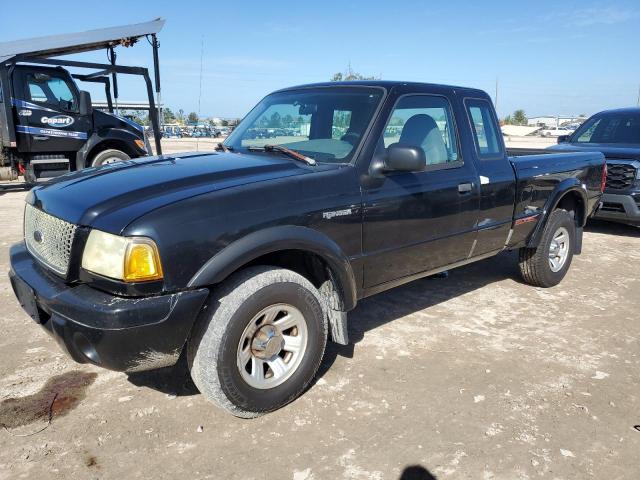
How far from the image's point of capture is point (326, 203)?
293cm

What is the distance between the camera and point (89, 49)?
10.9 m

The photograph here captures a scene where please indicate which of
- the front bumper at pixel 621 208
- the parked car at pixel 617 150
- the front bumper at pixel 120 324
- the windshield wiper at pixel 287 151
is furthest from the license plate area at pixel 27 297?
the front bumper at pixel 621 208

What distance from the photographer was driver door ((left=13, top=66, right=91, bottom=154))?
32.0 feet

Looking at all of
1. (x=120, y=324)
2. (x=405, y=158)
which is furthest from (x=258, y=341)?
(x=405, y=158)

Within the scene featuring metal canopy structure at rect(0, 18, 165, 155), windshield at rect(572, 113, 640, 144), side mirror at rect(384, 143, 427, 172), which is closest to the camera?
side mirror at rect(384, 143, 427, 172)

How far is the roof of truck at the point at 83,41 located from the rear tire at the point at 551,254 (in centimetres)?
884

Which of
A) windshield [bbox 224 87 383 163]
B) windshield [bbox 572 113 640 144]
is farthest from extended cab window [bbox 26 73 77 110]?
windshield [bbox 572 113 640 144]

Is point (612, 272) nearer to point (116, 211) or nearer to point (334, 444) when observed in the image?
point (334, 444)

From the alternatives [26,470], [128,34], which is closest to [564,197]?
[26,470]

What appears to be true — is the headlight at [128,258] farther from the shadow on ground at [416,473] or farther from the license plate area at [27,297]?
the shadow on ground at [416,473]

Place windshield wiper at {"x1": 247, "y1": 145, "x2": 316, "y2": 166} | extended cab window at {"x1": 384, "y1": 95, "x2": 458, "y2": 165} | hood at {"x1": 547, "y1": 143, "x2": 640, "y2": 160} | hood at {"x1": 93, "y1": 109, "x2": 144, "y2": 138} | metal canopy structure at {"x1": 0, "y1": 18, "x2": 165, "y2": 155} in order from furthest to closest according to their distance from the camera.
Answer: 1. hood at {"x1": 93, "y1": 109, "x2": 144, "y2": 138}
2. metal canopy structure at {"x1": 0, "y1": 18, "x2": 165, "y2": 155}
3. hood at {"x1": 547, "y1": 143, "x2": 640, "y2": 160}
4. extended cab window at {"x1": 384, "y1": 95, "x2": 458, "y2": 165}
5. windshield wiper at {"x1": 247, "y1": 145, "x2": 316, "y2": 166}

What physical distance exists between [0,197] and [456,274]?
9556 millimetres

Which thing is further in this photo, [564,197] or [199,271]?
[564,197]

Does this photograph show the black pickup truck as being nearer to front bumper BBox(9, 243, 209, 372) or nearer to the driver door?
front bumper BBox(9, 243, 209, 372)
